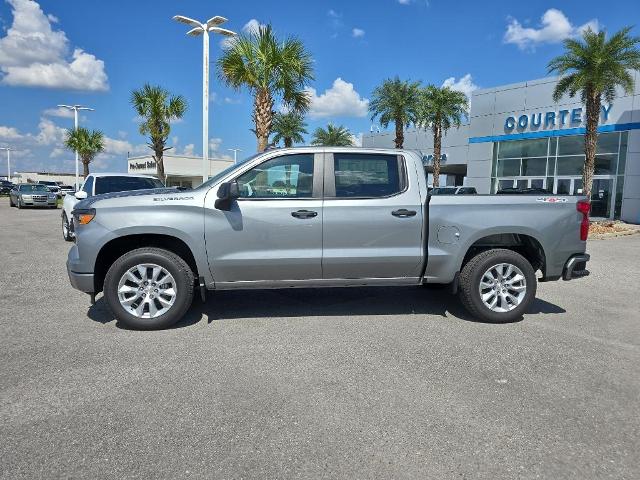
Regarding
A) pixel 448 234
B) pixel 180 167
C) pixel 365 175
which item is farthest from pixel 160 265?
pixel 180 167

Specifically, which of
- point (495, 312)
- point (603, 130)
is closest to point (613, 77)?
point (603, 130)

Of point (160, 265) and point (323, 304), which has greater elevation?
point (160, 265)

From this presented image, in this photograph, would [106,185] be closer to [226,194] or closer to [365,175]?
[226,194]

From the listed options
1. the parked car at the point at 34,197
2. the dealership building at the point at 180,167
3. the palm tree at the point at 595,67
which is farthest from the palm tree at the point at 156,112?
the dealership building at the point at 180,167

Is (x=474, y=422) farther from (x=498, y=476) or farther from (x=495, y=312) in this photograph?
(x=495, y=312)

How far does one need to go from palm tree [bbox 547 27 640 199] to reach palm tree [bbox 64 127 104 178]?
41794mm

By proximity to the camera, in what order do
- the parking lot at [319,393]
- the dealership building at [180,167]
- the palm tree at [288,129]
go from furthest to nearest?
the dealership building at [180,167] < the palm tree at [288,129] < the parking lot at [319,393]

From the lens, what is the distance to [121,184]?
11.5m

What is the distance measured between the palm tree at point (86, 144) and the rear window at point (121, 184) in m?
37.3

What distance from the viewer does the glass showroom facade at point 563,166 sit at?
22797mm

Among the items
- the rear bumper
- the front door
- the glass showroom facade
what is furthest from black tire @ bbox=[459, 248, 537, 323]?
the glass showroom facade

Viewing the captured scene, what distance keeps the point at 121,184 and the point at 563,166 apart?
74.4ft

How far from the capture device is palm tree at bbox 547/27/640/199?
1792cm

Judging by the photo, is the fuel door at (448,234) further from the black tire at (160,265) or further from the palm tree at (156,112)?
the palm tree at (156,112)
